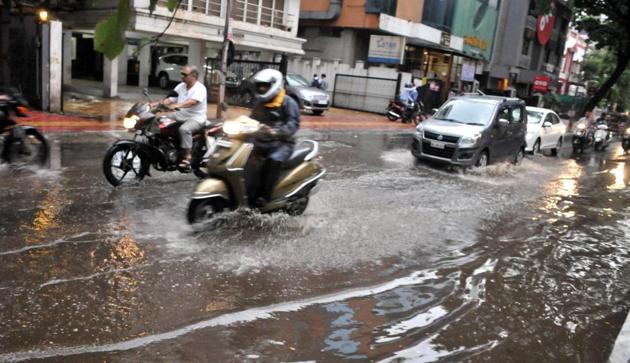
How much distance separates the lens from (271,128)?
20.1ft

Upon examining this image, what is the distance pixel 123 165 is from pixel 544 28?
46.2m

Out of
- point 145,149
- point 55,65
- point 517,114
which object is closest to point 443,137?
point 517,114

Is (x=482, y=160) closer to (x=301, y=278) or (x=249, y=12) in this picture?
(x=301, y=278)

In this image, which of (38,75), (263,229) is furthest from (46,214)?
(38,75)

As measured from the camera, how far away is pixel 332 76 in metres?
27.8

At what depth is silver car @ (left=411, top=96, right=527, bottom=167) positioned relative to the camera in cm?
1173

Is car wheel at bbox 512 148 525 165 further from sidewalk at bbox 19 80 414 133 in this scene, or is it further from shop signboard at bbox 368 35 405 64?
shop signboard at bbox 368 35 405 64

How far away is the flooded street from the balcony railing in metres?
14.6

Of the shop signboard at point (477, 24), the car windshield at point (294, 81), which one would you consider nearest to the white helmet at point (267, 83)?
the car windshield at point (294, 81)

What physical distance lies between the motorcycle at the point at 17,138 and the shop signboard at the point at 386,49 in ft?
70.5

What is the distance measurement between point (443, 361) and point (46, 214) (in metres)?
4.68

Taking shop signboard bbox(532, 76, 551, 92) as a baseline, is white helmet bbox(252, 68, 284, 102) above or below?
below

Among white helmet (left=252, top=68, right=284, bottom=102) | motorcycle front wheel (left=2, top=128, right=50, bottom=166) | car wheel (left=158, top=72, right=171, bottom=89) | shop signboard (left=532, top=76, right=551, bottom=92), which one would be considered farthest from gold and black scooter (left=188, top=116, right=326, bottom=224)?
shop signboard (left=532, top=76, right=551, bottom=92)

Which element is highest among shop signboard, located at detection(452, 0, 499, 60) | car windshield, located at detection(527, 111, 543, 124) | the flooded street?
shop signboard, located at detection(452, 0, 499, 60)
